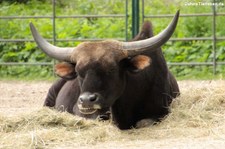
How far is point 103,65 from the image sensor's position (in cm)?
798

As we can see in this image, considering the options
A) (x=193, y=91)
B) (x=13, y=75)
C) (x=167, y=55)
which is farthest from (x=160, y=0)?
(x=193, y=91)

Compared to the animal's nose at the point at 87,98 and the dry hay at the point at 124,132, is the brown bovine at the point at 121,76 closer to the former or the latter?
the animal's nose at the point at 87,98

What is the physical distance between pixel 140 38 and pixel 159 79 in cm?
62

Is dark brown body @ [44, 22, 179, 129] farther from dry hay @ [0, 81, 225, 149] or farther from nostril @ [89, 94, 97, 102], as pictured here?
nostril @ [89, 94, 97, 102]

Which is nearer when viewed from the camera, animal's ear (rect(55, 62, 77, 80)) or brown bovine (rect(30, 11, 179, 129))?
brown bovine (rect(30, 11, 179, 129))

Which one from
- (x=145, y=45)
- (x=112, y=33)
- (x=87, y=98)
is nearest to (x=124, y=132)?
(x=87, y=98)

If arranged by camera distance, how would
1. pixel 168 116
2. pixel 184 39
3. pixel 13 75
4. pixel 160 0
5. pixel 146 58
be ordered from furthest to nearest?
pixel 160 0, pixel 13 75, pixel 184 39, pixel 168 116, pixel 146 58

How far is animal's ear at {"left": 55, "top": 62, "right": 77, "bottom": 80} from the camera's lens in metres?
8.50

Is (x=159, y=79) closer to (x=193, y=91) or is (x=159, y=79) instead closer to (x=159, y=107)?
(x=159, y=107)

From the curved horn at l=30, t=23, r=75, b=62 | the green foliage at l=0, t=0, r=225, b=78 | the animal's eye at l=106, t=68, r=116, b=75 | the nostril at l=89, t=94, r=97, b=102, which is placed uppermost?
the curved horn at l=30, t=23, r=75, b=62

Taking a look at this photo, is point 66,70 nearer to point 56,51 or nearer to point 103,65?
point 56,51

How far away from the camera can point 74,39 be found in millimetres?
16094

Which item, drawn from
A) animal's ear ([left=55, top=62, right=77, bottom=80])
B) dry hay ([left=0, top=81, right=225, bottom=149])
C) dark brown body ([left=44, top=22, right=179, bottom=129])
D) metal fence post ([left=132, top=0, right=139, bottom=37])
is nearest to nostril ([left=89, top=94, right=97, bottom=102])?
dry hay ([left=0, top=81, right=225, bottom=149])

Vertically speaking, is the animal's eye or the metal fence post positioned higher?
the animal's eye
